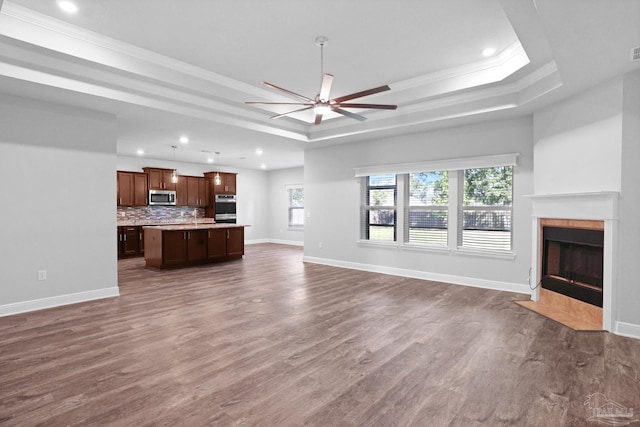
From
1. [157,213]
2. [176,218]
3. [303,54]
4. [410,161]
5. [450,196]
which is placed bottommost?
[176,218]

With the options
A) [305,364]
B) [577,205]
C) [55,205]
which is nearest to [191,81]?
[55,205]

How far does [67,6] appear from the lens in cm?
307

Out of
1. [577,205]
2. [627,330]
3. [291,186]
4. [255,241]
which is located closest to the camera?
[627,330]

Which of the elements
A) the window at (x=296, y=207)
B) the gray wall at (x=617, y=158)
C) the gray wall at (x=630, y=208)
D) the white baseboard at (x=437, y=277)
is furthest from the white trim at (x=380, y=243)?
the window at (x=296, y=207)

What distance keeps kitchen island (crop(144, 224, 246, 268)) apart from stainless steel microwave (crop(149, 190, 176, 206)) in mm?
2167

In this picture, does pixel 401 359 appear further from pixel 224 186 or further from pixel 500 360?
pixel 224 186

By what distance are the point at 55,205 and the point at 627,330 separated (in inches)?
262

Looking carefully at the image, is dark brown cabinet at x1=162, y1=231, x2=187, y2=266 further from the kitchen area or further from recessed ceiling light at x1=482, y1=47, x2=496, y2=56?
recessed ceiling light at x1=482, y1=47, x2=496, y2=56

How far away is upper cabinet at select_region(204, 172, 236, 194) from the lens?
10.4 metres

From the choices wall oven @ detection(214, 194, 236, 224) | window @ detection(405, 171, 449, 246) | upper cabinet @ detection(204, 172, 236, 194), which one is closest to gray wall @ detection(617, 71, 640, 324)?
window @ detection(405, 171, 449, 246)

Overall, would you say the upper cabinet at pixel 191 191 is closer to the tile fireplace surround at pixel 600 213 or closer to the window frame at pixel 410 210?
the window frame at pixel 410 210

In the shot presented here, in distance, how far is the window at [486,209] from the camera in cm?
514

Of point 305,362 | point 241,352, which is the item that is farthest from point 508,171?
point 241,352

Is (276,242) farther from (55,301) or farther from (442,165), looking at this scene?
(55,301)
